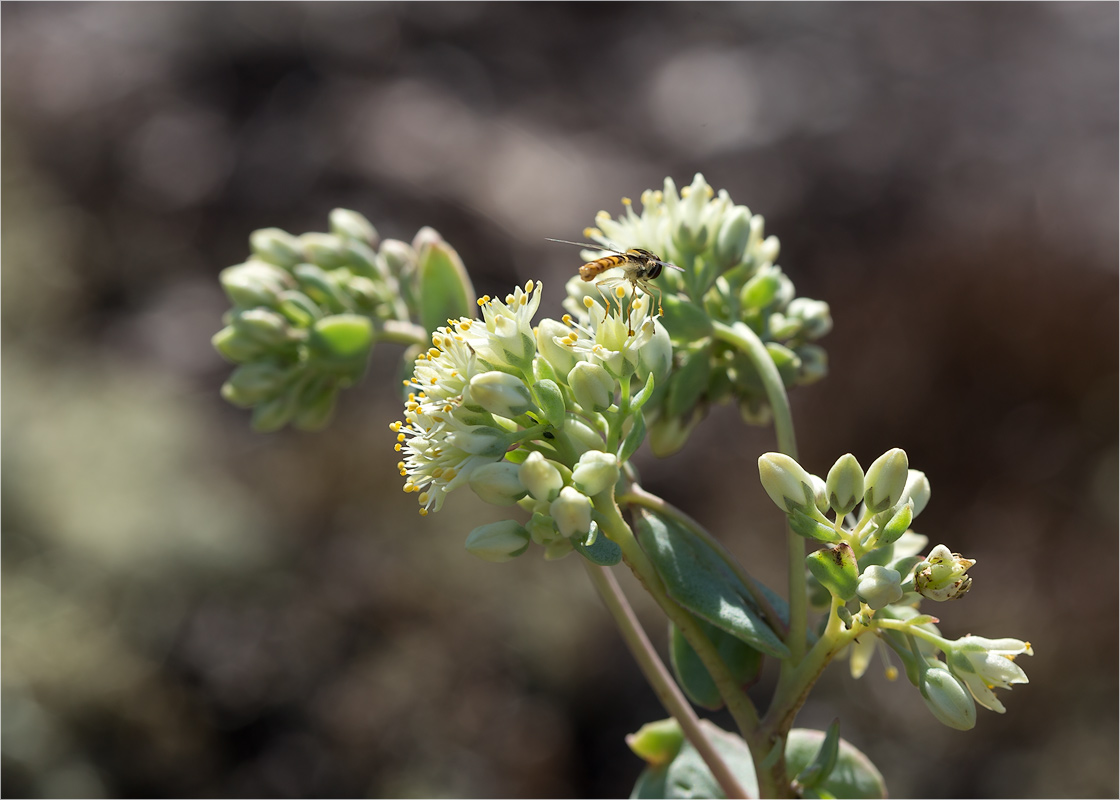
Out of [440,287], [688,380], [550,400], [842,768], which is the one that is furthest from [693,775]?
[440,287]

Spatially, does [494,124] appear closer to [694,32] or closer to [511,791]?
[694,32]

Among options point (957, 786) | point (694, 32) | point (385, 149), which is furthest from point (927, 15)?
point (957, 786)

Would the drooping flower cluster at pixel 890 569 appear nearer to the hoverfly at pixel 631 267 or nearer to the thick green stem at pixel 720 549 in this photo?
the thick green stem at pixel 720 549

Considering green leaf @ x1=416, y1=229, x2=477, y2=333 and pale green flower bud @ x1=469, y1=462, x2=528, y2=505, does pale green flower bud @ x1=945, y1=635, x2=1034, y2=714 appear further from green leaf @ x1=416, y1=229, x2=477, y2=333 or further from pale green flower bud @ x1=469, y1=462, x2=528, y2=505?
green leaf @ x1=416, y1=229, x2=477, y2=333

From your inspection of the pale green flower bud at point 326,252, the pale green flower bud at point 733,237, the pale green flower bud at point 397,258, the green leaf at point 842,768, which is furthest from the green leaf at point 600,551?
the pale green flower bud at point 326,252

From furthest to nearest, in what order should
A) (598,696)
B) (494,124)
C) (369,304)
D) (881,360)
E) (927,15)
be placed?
(494,124), (927,15), (881,360), (598,696), (369,304)

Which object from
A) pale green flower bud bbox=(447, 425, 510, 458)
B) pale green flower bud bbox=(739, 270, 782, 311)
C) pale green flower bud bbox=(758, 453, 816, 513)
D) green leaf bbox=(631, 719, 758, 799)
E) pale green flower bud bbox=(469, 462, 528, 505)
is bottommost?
green leaf bbox=(631, 719, 758, 799)

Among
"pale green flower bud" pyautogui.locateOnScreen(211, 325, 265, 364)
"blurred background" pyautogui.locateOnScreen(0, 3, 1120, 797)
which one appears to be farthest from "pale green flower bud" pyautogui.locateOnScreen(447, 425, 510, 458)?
"blurred background" pyautogui.locateOnScreen(0, 3, 1120, 797)
